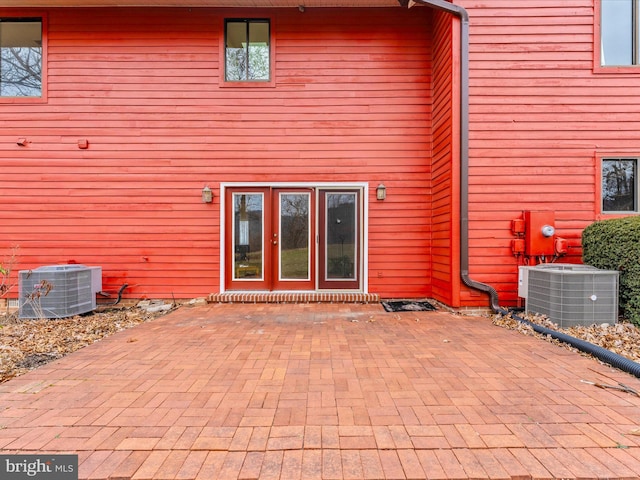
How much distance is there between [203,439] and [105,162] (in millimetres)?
5410

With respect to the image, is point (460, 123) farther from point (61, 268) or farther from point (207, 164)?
point (61, 268)

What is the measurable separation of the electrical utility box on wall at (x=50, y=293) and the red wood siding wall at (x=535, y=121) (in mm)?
5551

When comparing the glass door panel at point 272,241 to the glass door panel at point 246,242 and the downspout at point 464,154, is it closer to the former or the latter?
the glass door panel at point 246,242

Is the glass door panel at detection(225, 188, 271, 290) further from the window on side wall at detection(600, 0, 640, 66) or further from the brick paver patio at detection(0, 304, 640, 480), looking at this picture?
the window on side wall at detection(600, 0, 640, 66)

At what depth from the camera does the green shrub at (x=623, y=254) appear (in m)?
3.75

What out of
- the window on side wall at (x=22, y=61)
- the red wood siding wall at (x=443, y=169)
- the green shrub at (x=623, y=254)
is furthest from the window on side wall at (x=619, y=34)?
the window on side wall at (x=22, y=61)

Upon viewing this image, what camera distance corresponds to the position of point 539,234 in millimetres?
4652

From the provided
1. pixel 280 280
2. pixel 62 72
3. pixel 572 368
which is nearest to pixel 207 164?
pixel 280 280

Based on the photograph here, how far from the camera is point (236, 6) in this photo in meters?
5.43

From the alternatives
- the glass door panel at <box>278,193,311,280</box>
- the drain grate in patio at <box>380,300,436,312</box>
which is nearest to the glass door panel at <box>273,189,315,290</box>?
the glass door panel at <box>278,193,311,280</box>

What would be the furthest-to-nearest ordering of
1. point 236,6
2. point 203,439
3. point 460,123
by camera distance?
point 236,6 < point 460,123 < point 203,439

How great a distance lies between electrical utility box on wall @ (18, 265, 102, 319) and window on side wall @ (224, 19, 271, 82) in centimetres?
394

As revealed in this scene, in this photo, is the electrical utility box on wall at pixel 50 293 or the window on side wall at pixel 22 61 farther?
the window on side wall at pixel 22 61

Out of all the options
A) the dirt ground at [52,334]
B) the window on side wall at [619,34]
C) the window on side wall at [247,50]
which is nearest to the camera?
the dirt ground at [52,334]
